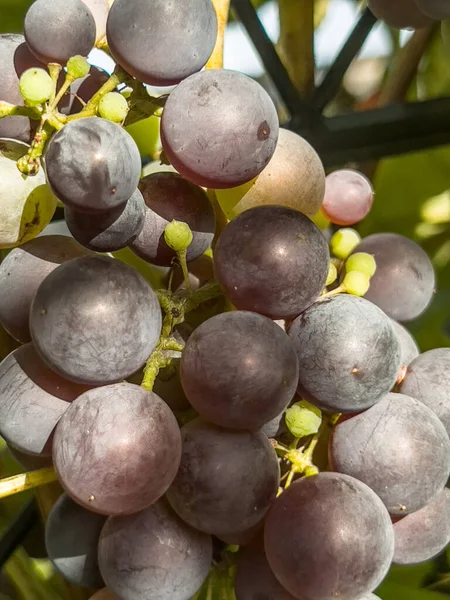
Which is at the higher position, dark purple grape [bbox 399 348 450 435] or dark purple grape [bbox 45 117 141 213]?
dark purple grape [bbox 45 117 141 213]

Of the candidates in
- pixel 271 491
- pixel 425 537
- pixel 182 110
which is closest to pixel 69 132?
pixel 182 110

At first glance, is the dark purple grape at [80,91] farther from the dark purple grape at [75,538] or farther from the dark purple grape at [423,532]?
the dark purple grape at [423,532]

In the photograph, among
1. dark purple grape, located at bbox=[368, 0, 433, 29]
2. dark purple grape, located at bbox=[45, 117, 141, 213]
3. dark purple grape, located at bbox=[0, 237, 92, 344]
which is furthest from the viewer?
dark purple grape, located at bbox=[368, 0, 433, 29]

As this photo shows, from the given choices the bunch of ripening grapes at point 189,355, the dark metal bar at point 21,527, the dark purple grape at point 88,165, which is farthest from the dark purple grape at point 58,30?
the dark metal bar at point 21,527

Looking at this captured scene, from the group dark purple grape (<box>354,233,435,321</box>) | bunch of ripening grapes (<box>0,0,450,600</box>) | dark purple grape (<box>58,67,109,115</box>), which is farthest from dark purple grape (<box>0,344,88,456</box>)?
dark purple grape (<box>354,233,435,321</box>)

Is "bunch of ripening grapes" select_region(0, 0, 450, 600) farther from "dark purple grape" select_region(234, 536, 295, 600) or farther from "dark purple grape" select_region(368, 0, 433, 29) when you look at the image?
"dark purple grape" select_region(368, 0, 433, 29)

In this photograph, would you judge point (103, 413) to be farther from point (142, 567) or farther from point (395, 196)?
point (395, 196)
